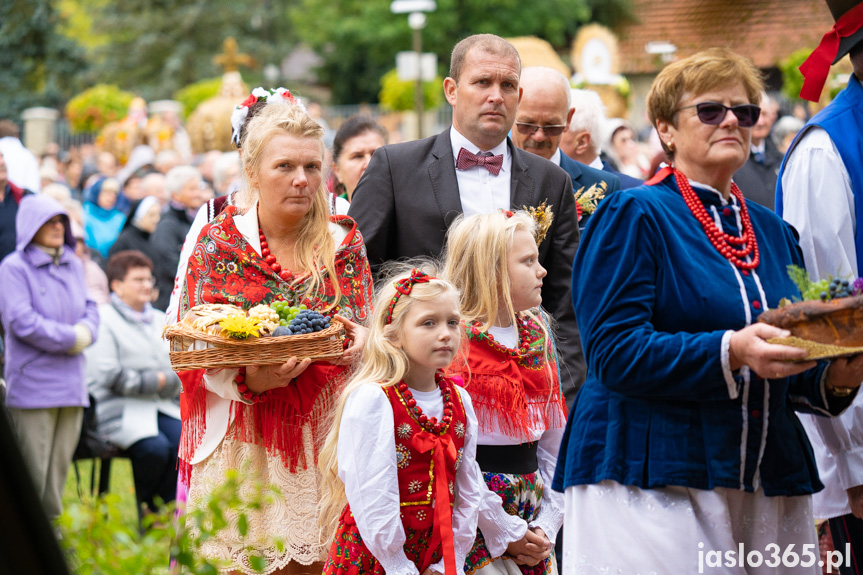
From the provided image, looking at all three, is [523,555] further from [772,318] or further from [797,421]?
[772,318]

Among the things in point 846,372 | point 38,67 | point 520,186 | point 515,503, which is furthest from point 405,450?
point 38,67

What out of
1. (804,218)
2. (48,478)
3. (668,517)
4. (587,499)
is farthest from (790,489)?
(48,478)

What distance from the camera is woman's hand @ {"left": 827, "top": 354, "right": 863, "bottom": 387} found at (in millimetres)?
2711

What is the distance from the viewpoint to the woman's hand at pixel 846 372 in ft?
8.89

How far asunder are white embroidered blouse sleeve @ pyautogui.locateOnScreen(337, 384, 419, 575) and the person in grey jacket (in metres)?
→ 4.01

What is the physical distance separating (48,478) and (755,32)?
18.5 ft

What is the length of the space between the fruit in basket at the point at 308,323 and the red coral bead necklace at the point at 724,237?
1.28 meters

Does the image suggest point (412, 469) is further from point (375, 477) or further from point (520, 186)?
point (520, 186)

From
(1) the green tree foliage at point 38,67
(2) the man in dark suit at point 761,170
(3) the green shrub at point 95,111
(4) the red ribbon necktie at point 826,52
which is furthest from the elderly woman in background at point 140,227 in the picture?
(1) the green tree foliage at point 38,67

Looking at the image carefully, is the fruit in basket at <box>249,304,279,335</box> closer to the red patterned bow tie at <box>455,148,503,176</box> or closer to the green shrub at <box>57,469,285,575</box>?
the red patterned bow tie at <box>455,148,503,176</box>

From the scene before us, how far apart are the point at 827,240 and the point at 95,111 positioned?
27792 millimetres

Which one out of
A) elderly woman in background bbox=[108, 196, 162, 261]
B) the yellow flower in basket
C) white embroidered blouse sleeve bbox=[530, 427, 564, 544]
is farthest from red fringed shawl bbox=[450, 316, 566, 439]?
elderly woman in background bbox=[108, 196, 162, 261]

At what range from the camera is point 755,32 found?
2816 millimetres

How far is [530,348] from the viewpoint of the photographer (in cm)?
386
